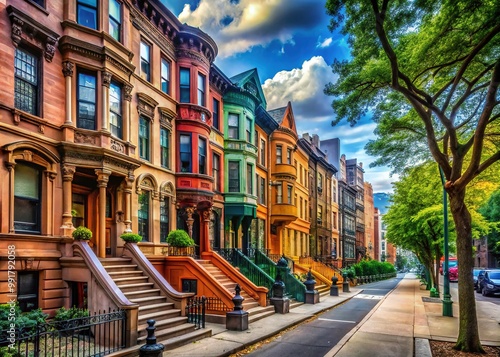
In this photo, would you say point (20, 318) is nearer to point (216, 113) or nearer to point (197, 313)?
point (197, 313)

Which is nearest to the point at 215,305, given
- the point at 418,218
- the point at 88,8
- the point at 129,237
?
the point at 129,237

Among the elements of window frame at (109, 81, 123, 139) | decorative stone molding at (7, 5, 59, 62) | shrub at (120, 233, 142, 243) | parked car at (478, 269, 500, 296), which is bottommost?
parked car at (478, 269, 500, 296)

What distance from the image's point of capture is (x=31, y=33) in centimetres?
1048

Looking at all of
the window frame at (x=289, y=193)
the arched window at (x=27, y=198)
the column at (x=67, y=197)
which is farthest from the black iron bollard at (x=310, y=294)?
the arched window at (x=27, y=198)

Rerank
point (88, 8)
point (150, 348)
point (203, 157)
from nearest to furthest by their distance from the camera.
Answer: point (150, 348) → point (88, 8) → point (203, 157)

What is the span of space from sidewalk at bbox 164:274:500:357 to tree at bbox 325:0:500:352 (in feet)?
6.06

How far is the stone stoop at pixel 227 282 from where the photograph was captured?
14880 millimetres

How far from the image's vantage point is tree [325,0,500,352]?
30.9ft

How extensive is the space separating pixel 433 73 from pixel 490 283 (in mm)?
20961

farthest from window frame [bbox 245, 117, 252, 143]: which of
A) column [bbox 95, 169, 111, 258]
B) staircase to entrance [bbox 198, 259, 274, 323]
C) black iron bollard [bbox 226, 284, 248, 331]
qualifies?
black iron bollard [bbox 226, 284, 248, 331]

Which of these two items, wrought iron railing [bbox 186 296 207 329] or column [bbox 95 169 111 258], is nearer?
wrought iron railing [bbox 186 296 207 329]

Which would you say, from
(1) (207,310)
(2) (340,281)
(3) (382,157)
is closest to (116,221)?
(1) (207,310)

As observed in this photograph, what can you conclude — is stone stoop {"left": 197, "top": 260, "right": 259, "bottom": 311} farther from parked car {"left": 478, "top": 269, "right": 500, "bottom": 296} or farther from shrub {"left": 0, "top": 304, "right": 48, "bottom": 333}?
parked car {"left": 478, "top": 269, "right": 500, "bottom": 296}

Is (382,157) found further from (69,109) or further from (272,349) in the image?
(69,109)
